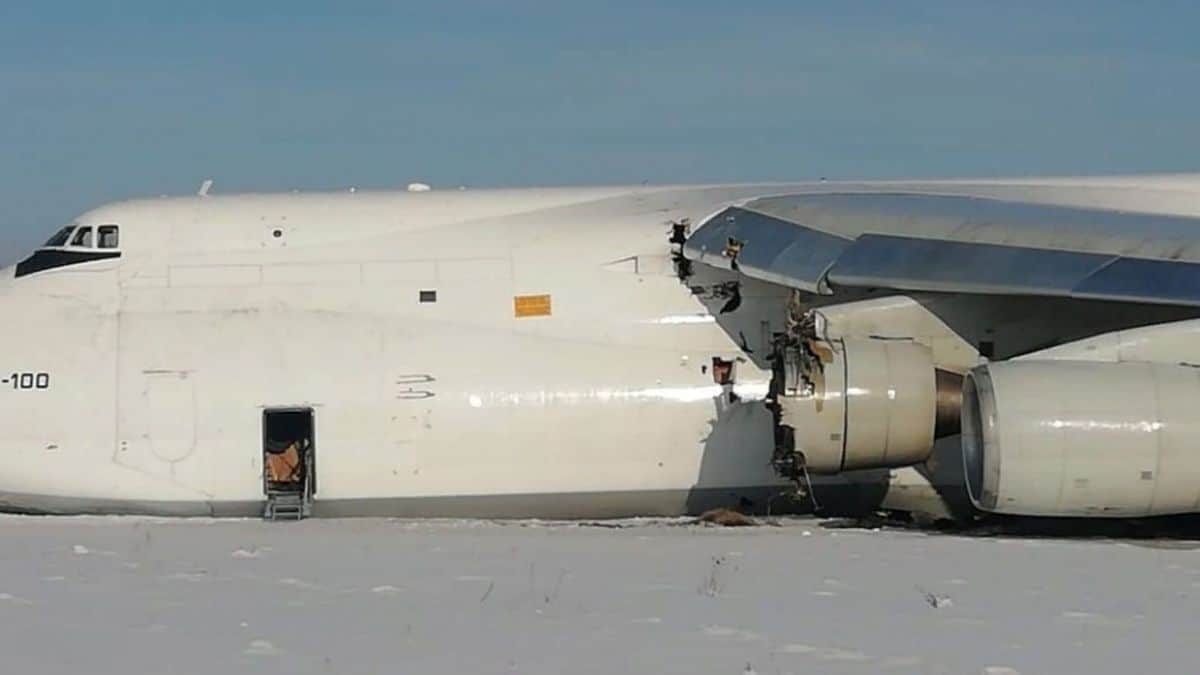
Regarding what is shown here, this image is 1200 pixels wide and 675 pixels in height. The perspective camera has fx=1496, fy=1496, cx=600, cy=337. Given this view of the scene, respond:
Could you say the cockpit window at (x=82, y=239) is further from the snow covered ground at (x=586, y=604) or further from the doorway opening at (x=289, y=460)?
the snow covered ground at (x=586, y=604)

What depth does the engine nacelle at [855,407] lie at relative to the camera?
435 inches

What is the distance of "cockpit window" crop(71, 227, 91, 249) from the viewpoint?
43.1 ft

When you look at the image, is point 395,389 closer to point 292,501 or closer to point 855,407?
point 292,501

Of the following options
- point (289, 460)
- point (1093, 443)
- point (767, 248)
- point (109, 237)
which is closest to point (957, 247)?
point (767, 248)

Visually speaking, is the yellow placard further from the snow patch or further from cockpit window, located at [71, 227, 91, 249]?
the snow patch

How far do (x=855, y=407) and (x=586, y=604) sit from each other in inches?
191

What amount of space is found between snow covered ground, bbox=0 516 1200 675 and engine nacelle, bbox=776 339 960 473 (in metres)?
1.14

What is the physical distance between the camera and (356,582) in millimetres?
7371

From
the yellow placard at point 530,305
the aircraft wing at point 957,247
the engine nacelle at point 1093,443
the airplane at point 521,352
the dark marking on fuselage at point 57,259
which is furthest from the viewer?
the dark marking on fuselage at point 57,259

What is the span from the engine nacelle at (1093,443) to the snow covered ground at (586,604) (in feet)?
1.22

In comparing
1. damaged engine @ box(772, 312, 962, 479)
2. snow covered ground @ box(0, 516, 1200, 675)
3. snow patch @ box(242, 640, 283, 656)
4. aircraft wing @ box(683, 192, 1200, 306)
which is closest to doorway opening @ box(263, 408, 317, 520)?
snow covered ground @ box(0, 516, 1200, 675)

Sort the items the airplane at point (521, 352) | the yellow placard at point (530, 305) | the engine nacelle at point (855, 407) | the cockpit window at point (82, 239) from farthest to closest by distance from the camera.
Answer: the cockpit window at point (82, 239) < the yellow placard at point (530, 305) < the airplane at point (521, 352) < the engine nacelle at point (855, 407)

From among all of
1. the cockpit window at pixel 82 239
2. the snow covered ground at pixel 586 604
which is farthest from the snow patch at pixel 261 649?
the cockpit window at pixel 82 239

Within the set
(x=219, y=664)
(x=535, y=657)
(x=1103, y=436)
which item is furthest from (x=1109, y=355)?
(x=219, y=664)
